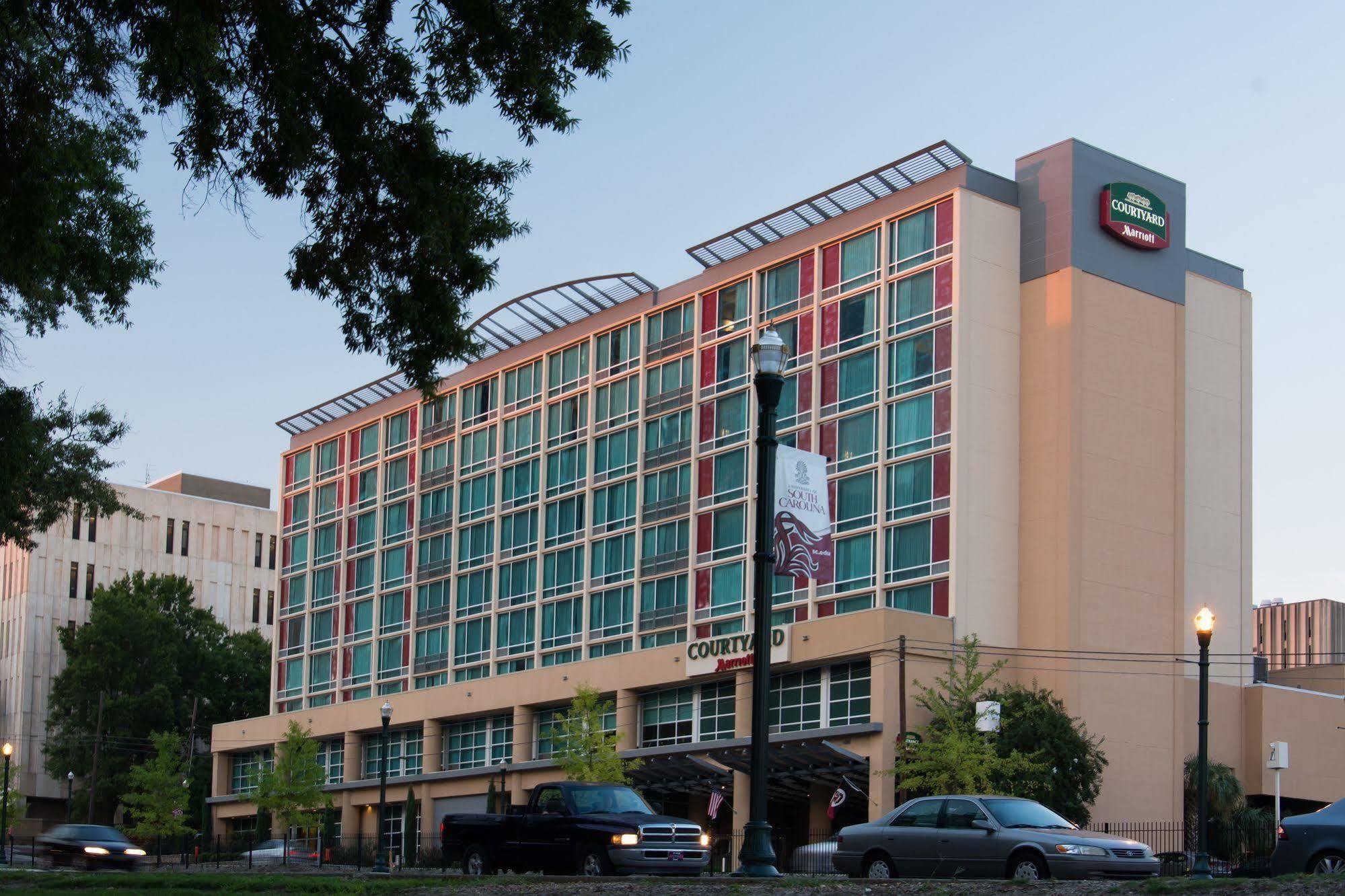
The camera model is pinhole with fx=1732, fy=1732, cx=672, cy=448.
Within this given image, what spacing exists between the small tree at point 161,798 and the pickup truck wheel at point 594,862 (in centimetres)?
5810

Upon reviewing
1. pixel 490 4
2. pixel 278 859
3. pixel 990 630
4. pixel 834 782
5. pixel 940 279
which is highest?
pixel 940 279

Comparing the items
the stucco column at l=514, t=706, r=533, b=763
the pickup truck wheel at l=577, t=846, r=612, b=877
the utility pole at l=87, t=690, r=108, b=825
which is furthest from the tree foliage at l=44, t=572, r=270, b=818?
the pickup truck wheel at l=577, t=846, r=612, b=877

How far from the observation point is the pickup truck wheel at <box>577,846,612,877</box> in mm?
27625

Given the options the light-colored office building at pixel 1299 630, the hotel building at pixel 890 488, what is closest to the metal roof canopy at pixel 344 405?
the hotel building at pixel 890 488

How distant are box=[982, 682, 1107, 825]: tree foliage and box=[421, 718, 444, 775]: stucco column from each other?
31032mm

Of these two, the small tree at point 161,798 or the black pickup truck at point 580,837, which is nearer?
the black pickup truck at point 580,837

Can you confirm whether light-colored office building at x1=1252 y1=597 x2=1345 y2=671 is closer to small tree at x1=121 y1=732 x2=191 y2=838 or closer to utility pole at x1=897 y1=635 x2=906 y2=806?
utility pole at x1=897 y1=635 x2=906 y2=806

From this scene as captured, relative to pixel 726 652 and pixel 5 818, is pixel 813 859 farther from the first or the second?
pixel 5 818

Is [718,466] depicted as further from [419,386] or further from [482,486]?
[419,386]

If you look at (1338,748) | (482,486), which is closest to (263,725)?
(482,486)

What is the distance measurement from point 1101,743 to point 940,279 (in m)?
16.4

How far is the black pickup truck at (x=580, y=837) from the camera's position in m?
27.6

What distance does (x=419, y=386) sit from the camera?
19.5 meters

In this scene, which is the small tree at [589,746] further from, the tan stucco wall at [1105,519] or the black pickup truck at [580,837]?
the black pickup truck at [580,837]
